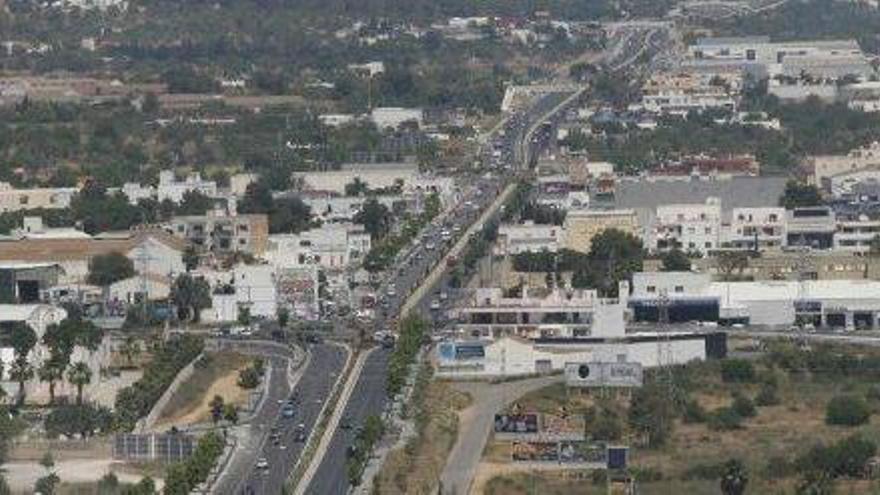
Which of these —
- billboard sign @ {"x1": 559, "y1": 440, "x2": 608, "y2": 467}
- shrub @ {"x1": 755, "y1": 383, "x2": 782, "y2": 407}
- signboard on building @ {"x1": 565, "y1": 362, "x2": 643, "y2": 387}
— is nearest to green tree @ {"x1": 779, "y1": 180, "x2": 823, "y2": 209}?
signboard on building @ {"x1": 565, "y1": 362, "x2": 643, "y2": 387}

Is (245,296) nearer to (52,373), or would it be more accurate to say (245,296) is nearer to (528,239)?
(528,239)

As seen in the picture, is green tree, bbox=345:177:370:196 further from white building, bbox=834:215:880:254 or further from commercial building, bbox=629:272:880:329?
commercial building, bbox=629:272:880:329

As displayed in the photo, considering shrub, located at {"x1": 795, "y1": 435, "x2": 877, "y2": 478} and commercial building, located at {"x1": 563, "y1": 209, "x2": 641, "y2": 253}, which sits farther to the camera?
commercial building, located at {"x1": 563, "y1": 209, "x2": 641, "y2": 253}

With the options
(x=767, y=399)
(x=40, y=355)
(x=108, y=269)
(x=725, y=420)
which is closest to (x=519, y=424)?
(x=725, y=420)

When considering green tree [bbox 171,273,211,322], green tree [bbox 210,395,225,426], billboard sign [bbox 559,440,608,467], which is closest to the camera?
billboard sign [bbox 559,440,608,467]

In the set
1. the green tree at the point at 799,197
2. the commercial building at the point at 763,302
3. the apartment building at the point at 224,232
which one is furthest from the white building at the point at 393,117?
the commercial building at the point at 763,302

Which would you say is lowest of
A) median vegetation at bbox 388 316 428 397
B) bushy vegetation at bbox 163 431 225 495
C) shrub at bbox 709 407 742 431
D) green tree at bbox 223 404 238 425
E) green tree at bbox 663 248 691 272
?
shrub at bbox 709 407 742 431

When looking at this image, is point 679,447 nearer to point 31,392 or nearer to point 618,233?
point 31,392

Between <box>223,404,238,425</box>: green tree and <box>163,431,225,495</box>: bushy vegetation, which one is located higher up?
<box>163,431,225,495</box>: bushy vegetation
